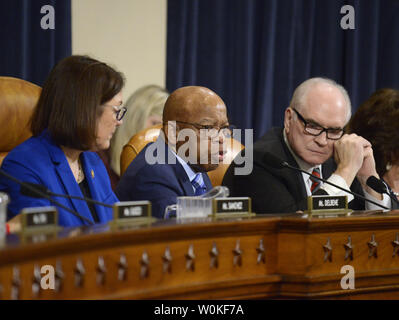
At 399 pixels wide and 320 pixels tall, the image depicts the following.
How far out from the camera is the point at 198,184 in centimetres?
244

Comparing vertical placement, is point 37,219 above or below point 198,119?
below

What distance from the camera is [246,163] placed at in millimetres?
2475

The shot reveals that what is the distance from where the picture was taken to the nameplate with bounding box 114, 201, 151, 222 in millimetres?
1517

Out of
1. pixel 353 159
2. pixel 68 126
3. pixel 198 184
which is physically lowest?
pixel 198 184

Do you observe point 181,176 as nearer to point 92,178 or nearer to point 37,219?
point 92,178

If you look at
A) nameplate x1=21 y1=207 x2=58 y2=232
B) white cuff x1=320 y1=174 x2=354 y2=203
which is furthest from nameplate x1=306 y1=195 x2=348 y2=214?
nameplate x1=21 y1=207 x2=58 y2=232

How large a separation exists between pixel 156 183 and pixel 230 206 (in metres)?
0.60

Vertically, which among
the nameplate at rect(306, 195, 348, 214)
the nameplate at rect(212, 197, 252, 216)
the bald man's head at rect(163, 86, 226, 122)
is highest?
the bald man's head at rect(163, 86, 226, 122)

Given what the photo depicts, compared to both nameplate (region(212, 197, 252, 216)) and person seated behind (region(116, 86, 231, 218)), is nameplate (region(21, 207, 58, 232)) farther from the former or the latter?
person seated behind (region(116, 86, 231, 218))

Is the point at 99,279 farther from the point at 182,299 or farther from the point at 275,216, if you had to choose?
the point at 275,216

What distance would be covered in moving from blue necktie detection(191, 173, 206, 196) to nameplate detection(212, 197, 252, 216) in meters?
0.67

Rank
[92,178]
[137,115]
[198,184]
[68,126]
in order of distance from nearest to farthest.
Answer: [68,126]
[92,178]
[198,184]
[137,115]

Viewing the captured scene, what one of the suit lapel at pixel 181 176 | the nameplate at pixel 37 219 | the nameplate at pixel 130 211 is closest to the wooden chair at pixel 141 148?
the suit lapel at pixel 181 176

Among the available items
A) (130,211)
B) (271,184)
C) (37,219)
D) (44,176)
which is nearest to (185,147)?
(271,184)
